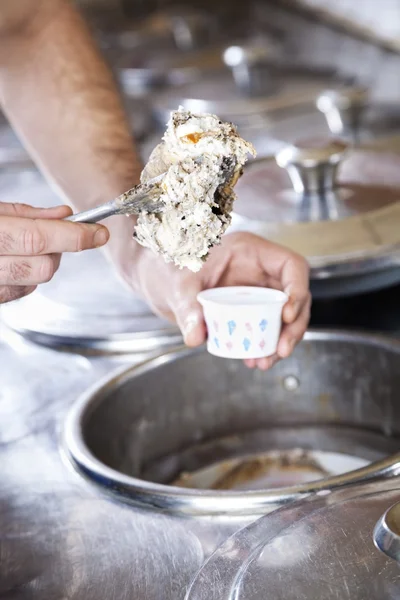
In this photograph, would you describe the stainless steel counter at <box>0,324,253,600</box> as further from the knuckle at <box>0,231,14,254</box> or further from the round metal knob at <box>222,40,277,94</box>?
the round metal knob at <box>222,40,277,94</box>

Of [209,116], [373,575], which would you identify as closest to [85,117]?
[209,116]

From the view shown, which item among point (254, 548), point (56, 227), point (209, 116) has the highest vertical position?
point (209, 116)

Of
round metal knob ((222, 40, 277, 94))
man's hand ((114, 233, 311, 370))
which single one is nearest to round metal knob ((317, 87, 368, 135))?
round metal knob ((222, 40, 277, 94))

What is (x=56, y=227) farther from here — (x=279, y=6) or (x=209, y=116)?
(x=279, y=6)

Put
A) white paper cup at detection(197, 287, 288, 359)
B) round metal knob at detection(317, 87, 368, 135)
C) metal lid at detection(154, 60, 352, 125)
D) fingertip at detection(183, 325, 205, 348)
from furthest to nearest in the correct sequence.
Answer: metal lid at detection(154, 60, 352, 125) < round metal knob at detection(317, 87, 368, 135) < fingertip at detection(183, 325, 205, 348) < white paper cup at detection(197, 287, 288, 359)

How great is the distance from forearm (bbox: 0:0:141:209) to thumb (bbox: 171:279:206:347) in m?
0.32

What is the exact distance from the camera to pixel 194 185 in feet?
3.91

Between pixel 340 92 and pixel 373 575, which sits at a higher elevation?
pixel 340 92

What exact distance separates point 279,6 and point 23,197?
310 cm

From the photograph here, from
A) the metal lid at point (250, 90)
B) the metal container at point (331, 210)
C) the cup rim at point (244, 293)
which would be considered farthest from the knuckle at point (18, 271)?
the metal lid at point (250, 90)

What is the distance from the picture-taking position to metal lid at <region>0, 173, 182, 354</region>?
1889mm

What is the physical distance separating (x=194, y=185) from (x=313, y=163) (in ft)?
2.99

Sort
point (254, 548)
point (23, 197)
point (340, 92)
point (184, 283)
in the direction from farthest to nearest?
1. point (340, 92)
2. point (23, 197)
3. point (184, 283)
4. point (254, 548)

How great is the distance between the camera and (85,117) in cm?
196
